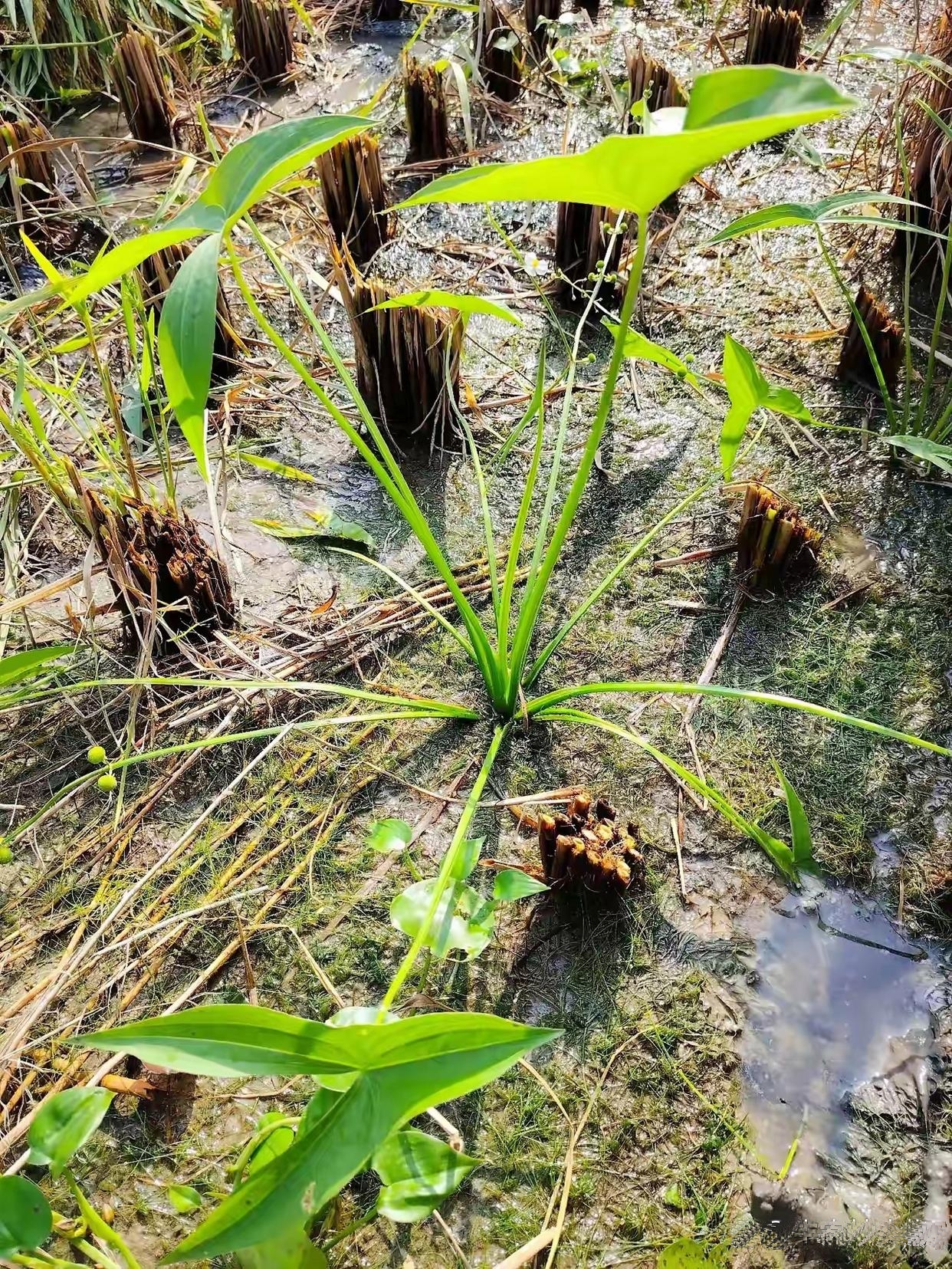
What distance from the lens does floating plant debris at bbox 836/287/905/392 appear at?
1685mm

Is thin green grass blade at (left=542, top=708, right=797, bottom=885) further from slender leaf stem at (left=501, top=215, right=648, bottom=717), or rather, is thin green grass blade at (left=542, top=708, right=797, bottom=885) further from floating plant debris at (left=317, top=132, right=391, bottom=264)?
floating plant debris at (left=317, top=132, right=391, bottom=264)

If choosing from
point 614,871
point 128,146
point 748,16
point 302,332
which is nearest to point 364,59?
point 128,146

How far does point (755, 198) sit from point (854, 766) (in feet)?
5.07

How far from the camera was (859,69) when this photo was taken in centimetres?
243

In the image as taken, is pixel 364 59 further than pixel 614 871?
Yes

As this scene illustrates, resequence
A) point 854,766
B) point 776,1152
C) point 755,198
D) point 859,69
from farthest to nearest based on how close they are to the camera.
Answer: point 859,69 → point 755,198 → point 854,766 → point 776,1152

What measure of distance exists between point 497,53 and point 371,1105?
266 centimetres

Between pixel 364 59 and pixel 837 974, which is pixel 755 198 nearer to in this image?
pixel 364 59

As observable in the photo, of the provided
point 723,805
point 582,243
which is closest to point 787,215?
point 723,805

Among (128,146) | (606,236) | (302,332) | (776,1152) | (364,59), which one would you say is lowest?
(776,1152)

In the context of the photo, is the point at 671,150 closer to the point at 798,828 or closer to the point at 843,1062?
the point at 798,828

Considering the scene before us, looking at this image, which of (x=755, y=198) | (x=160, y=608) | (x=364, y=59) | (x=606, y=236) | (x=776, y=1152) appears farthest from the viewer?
(x=364, y=59)

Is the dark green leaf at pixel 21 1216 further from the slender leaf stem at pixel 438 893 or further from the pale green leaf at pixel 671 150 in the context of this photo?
the pale green leaf at pixel 671 150

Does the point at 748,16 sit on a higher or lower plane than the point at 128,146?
higher
